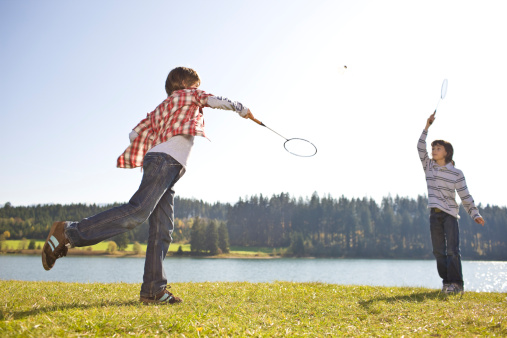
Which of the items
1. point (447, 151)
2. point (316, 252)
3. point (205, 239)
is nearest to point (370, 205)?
point (316, 252)

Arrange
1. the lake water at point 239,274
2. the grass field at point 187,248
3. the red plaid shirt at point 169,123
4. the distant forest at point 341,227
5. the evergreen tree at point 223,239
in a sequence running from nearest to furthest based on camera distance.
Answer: the red plaid shirt at point 169,123
the lake water at point 239,274
the grass field at point 187,248
the evergreen tree at point 223,239
the distant forest at point 341,227

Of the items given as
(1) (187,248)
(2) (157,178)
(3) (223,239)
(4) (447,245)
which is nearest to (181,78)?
(2) (157,178)

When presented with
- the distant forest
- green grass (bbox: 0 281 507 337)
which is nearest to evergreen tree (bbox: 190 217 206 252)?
the distant forest

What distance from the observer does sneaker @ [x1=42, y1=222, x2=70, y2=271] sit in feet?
14.3

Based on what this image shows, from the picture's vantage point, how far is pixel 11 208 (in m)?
140

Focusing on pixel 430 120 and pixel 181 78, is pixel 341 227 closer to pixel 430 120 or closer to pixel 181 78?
pixel 430 120

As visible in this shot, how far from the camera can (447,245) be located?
25.1ft

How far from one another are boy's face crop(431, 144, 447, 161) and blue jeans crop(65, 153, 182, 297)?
5670 mm

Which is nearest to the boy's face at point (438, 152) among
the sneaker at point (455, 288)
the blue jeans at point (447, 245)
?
the blue jeans at point (447, 245)

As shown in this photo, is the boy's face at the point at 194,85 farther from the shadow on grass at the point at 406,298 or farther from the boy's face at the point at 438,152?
the boy's face at the point at 438,152

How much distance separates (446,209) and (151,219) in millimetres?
5805

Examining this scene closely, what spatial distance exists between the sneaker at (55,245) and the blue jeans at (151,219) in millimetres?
82

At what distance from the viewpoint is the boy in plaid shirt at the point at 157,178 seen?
14.4 feet

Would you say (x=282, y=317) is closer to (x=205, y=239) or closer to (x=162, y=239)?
(x=162, y=239)
